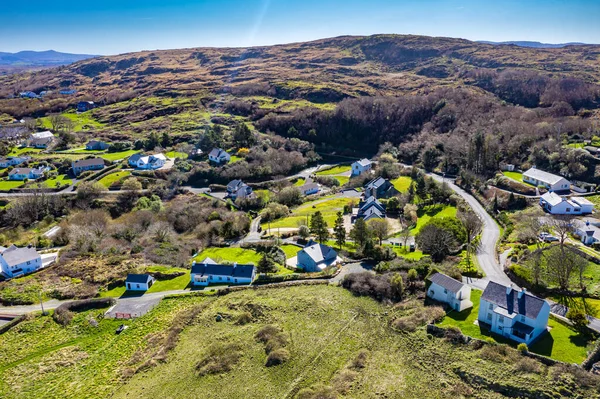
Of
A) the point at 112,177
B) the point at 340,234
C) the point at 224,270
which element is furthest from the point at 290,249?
the point at 112,177

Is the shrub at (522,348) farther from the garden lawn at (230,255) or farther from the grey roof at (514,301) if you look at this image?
the garden lawn at (230,255)

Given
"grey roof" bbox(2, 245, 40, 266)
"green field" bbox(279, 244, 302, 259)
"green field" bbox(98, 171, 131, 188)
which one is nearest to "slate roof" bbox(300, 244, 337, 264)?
"green field" bbox(279, 244, 302, 259)

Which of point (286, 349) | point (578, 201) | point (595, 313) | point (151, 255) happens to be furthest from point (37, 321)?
point (578, 201)

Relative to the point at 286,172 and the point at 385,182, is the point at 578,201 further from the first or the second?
the point at 286,172

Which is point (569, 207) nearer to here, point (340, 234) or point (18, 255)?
point (340, 234)

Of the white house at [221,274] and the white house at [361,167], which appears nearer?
the white house at [221,274]

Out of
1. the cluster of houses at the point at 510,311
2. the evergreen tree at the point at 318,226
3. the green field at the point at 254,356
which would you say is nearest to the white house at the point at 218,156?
the evergreen tree at the point at 318,226
